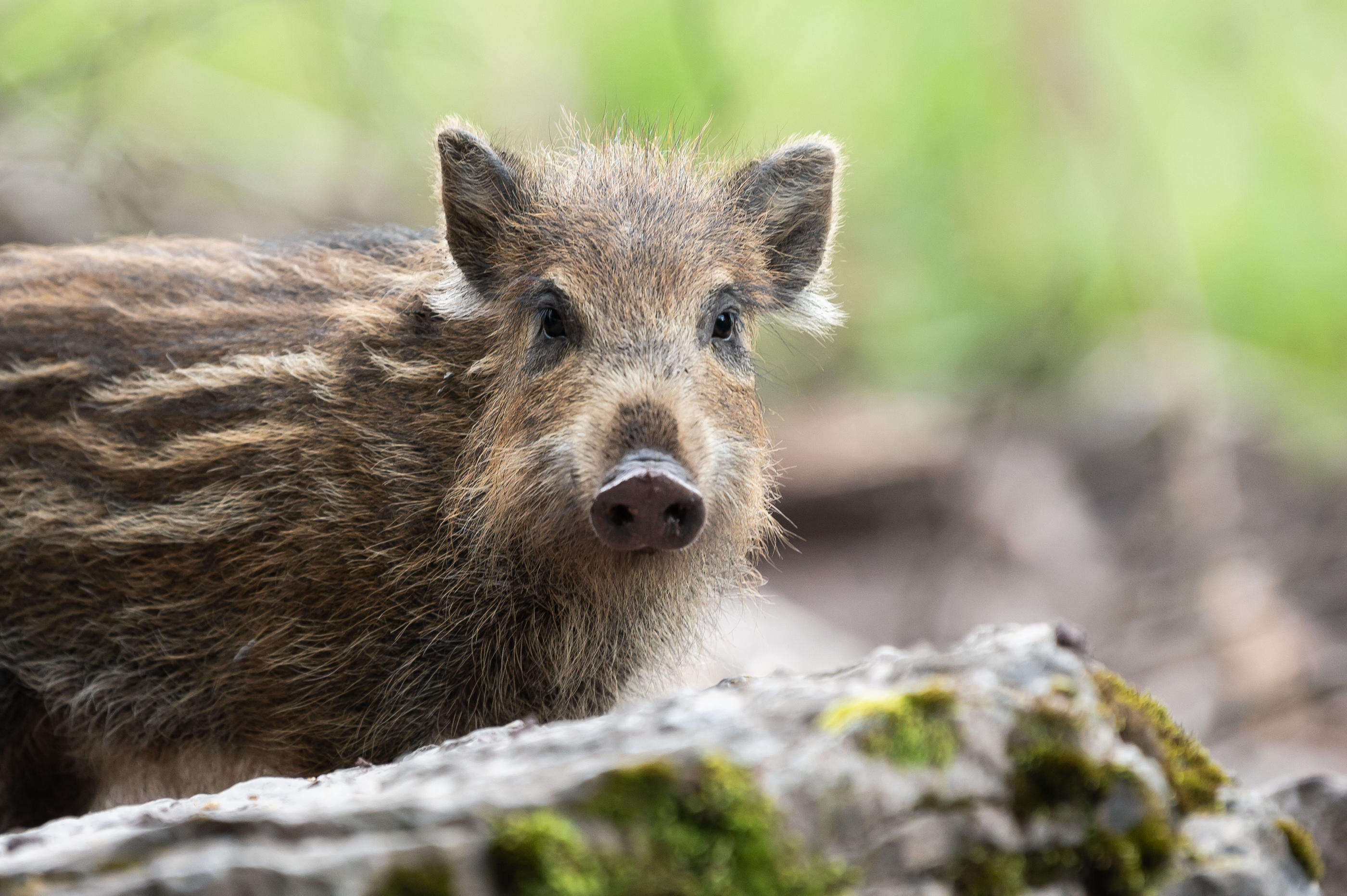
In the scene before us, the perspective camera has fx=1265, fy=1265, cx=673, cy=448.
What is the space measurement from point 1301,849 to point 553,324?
8.96 ft

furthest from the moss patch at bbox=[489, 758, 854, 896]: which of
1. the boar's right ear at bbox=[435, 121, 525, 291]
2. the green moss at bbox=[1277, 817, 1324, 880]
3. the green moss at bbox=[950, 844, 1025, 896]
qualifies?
the boar's right ear at bbox=[435, 121, 525, 291]

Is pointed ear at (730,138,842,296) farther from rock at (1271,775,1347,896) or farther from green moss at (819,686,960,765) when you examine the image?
green moss at (819,686,960,765)

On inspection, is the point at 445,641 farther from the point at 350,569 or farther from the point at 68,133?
the point at 68,133

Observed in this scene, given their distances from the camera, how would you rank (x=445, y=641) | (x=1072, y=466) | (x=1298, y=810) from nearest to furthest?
(x=1298, y=810), (x=445, y=641), (x=1072, y=466)

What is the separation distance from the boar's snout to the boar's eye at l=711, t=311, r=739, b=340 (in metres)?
0.93

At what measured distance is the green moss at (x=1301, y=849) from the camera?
2574 mm

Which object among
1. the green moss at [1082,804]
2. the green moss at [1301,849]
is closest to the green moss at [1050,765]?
the green moss at [1082,804]

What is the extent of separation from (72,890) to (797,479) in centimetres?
812

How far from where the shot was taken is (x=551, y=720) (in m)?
4.48

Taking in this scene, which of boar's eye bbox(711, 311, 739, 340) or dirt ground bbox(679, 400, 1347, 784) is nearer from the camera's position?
boar's eye bbox(711, 311, 739, 340)

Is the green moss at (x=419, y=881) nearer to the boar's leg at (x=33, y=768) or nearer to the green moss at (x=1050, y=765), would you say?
the green moss at (x=1050, y=765)

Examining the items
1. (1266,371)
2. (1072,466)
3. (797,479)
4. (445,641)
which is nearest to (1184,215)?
(1266,371)

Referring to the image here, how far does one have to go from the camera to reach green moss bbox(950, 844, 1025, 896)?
2174 mm

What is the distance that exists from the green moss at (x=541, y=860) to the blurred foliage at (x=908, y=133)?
7504 millimetres
